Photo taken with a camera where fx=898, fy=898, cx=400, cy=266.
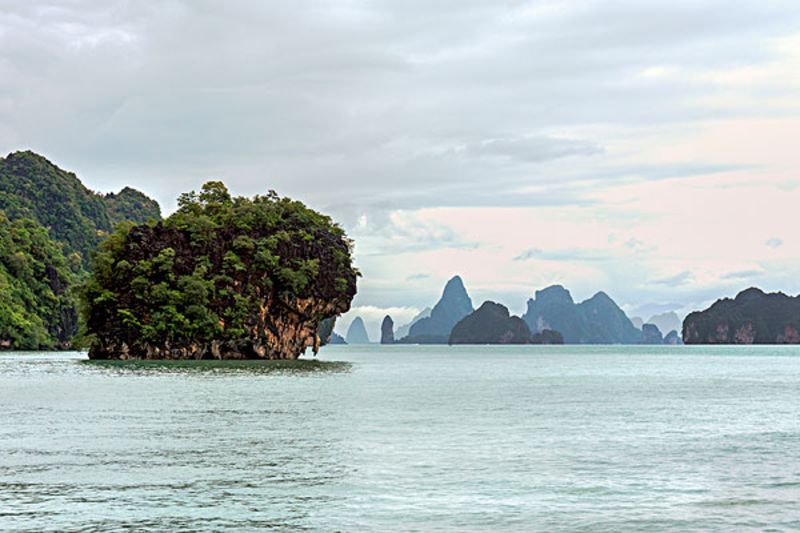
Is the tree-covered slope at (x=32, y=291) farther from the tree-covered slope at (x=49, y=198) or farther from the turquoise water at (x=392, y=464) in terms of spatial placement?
the turquoise water at (x=392, y=464)

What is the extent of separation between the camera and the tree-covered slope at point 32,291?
124m

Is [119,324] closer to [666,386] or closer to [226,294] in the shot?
[226,294]

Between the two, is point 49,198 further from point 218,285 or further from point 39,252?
point 218,285

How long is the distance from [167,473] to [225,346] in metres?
74.4

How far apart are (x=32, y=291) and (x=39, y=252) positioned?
708cm

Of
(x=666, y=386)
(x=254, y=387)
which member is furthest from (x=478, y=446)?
(x=666, y=386)

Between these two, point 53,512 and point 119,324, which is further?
point 119,324

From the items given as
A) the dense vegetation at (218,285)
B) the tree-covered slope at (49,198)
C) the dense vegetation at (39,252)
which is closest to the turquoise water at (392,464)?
the dense vegetation at (218,285)

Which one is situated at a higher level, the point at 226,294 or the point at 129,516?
the point at 226,294

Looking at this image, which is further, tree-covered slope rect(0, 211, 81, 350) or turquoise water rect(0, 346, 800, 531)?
tree-covered slope rect(0, 211, 81, 350)

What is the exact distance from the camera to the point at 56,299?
454ft

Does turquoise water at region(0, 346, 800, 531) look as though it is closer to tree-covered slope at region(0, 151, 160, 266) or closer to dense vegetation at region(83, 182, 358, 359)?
dense vegetation at region(83, 182, 358, 359)

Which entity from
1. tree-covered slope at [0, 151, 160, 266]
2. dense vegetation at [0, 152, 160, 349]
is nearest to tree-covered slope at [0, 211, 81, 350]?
dense vegetation at [0, 152, 160, 349]

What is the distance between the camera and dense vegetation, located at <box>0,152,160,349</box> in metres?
127
